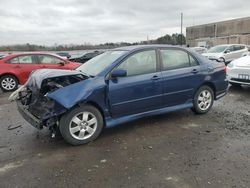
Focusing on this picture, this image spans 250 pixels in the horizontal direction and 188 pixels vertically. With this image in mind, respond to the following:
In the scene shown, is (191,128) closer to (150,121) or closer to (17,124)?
(150,121)

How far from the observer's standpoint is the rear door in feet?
15.8

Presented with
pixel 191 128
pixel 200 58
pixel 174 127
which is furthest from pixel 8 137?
pixel 200 58

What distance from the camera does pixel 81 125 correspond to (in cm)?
394

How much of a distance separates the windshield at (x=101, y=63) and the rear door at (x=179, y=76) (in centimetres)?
96

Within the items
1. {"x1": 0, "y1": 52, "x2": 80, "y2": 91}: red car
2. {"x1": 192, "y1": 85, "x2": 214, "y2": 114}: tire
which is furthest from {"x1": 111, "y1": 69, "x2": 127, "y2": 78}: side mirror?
{"x1": 0, "y1": 52, "x2": 80, "y2": 91}: red car

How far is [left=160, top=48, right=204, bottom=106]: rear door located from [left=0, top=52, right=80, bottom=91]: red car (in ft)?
16.5

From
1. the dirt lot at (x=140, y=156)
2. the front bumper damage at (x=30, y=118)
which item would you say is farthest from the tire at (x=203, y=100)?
the front bumper damage at (x=30, y=118)

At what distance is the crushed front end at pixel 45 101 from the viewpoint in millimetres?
3744

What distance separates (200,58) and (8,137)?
424 centimetres

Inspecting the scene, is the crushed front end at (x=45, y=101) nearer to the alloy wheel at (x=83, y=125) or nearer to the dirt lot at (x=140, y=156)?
the alloy wheel at (x=83, y=125)

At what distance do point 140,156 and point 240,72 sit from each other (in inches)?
213

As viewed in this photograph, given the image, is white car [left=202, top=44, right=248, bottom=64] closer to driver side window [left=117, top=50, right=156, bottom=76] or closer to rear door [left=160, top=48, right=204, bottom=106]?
rear door [left=160, top=48, right=204, bottom=106]

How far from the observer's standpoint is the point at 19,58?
30.3 ft

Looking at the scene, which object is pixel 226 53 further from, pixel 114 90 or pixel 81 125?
pixel 81 125
